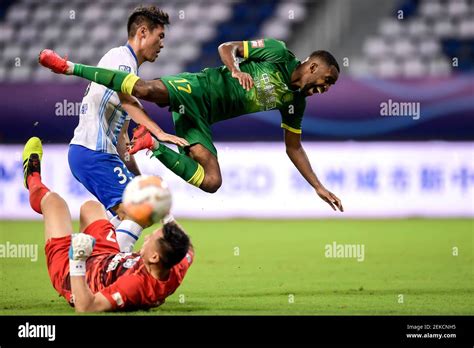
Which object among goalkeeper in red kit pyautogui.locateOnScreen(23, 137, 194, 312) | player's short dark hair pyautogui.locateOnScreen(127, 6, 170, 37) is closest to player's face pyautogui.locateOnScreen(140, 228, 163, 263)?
goalkeeper in red kit pyautogui.locateOnScreen(23, 137, 194, 312)

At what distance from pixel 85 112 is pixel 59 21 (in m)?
8.51

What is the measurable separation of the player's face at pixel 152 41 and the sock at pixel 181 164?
35.0 inches

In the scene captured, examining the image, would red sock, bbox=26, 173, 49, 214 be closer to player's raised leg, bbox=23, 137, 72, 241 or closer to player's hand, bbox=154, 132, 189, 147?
player's raised leg, bbox=23, 137, 72, 241

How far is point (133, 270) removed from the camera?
6105 millimetres

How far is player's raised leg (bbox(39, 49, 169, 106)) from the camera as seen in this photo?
23.3 ft

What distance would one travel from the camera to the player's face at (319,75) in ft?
24.9

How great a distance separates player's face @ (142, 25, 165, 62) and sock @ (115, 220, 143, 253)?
1.50 meters

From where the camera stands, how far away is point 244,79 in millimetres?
7055

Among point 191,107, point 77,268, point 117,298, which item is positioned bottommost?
point 117,298

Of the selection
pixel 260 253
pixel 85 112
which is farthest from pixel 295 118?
pixel 260 253

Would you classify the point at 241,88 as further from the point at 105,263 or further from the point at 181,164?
the point at 105,263
